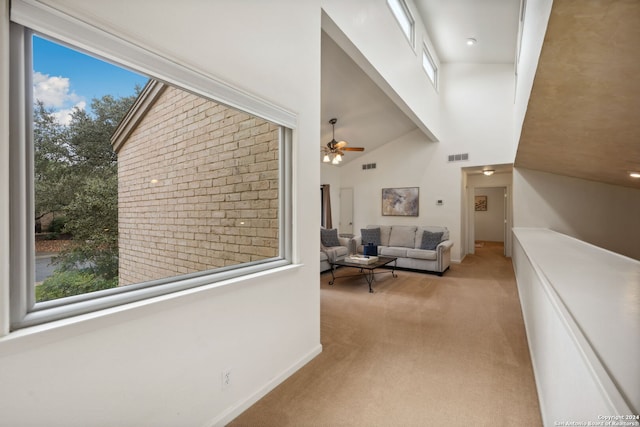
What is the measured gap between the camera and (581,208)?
5.86 m

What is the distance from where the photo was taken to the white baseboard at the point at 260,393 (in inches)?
67.9

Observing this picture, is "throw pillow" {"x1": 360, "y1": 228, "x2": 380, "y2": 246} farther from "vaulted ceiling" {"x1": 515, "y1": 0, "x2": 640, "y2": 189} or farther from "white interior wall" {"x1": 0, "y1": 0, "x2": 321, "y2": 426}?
"white interior wall" {"x1": 0, "y1": 0, "x2": 321, "y2": 426}

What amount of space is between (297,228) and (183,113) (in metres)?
Answer: 1.13

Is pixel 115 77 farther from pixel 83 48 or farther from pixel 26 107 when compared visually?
pixel 26 107

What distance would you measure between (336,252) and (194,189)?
4.22 m

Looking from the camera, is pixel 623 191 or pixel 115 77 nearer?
pixel 115 77

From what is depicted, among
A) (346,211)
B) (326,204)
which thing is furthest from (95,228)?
(346,211)

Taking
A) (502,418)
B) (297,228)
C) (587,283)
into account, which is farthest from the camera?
(297,228)

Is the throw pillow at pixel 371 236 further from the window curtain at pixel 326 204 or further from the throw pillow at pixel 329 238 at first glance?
the window curtain at pixel 326 204

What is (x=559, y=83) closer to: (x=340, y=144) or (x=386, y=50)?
(x=386, y=50)

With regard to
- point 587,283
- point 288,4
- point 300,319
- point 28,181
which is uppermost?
point 288,4

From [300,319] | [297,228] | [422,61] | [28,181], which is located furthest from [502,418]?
[422,61]

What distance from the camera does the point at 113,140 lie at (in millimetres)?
1459

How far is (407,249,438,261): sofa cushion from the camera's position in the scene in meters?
5.81
